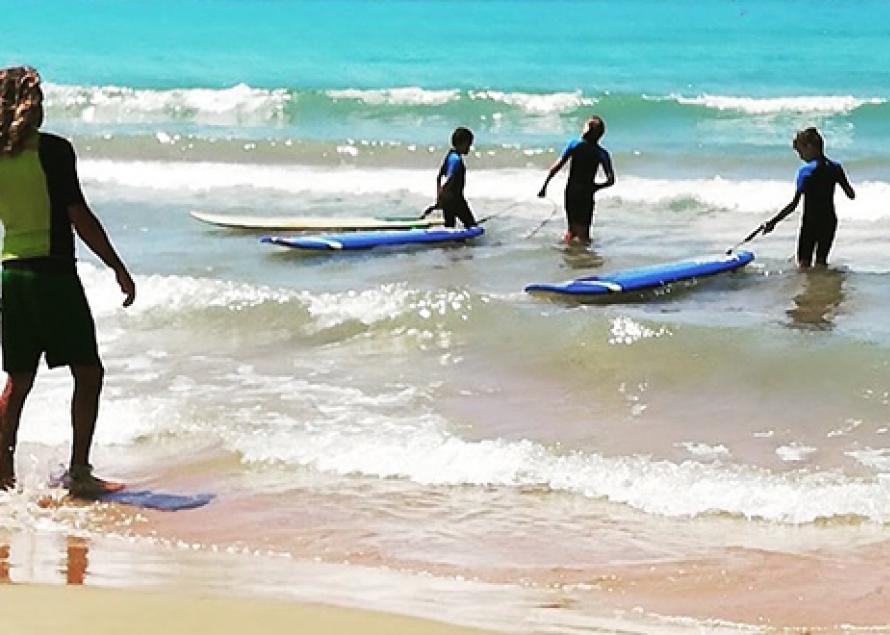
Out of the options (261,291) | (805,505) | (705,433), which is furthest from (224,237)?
(805,505)

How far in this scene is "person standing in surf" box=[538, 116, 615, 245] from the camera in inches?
478

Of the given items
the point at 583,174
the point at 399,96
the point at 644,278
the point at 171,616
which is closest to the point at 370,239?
the point at 583,174

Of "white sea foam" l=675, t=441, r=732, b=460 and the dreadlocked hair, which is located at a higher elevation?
the dreadlocked hair

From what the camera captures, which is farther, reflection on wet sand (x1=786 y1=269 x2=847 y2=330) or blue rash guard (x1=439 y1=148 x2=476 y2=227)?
blue rash guard (x1=439 y1=148 x2=476 y2=227)

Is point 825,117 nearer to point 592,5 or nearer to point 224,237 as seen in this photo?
point 224,237

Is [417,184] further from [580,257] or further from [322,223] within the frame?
[580,257]

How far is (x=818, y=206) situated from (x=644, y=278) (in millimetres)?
1695

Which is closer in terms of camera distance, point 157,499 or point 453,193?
point 157,499

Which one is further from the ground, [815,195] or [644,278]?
[815,195]

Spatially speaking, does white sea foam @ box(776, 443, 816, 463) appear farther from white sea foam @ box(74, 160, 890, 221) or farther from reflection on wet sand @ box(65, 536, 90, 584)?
white sea foam @ box(74, 160, 890, 221)

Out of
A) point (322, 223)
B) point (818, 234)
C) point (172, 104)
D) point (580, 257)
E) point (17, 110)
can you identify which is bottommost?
point (580, 257)

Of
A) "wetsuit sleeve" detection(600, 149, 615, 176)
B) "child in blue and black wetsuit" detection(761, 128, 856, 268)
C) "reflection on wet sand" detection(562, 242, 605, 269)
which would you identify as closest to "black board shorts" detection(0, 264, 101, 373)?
"child in blue and black wetsuit" detection(761, 128, 856, 268)

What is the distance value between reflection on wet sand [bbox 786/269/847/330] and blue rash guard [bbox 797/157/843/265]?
185 mm

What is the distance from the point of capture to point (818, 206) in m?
10.9
